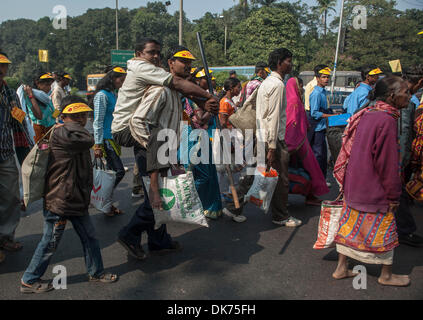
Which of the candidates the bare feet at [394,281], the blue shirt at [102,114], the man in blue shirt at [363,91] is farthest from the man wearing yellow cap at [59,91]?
the bare feet at [394,281]

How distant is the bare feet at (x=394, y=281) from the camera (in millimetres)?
3017

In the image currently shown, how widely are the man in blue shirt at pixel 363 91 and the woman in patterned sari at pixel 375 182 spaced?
2296mm

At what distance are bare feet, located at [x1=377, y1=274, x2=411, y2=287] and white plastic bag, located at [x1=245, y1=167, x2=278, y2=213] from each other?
1491mm

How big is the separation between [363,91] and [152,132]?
3.63 meters

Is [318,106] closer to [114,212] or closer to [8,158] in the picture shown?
[114,212]

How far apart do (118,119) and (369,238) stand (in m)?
2.38

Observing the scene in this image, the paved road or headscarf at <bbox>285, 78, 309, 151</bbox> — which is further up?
headscarf at <bbox>285, 78, 309, 151</bbox>

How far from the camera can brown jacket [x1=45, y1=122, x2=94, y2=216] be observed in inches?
112

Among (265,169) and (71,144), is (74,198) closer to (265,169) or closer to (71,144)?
(71,144)

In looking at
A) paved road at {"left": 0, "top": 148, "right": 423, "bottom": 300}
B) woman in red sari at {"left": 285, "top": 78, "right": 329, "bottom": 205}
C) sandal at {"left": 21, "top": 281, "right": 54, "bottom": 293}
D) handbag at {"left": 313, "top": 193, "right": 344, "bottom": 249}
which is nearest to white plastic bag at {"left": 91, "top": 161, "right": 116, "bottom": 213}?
paved road at {"left": 0, "top": 148, "right": 423, "bottom": 300}

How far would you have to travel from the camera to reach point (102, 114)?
15.4 ft

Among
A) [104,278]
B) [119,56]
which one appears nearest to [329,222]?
[104,278]

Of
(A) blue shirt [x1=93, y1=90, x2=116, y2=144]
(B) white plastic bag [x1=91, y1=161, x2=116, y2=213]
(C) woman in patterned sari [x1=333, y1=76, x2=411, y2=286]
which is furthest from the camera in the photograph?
(A) blue shirt [x1=93, y1=90, x2=116, y2=144]

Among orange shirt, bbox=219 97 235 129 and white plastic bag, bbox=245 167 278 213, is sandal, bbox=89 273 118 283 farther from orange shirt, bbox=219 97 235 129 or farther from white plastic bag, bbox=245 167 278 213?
orange shirt, bbox=219 97 235 129
